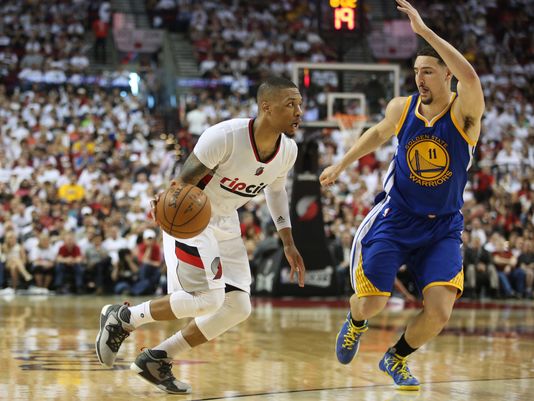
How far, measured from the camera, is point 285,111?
584 centimetres

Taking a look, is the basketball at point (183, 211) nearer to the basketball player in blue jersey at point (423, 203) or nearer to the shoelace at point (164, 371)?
the shoelace at point (164, 371)

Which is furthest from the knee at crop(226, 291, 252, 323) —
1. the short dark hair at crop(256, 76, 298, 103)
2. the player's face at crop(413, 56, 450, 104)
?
the player's face at crop(413, 56, 450, 104)

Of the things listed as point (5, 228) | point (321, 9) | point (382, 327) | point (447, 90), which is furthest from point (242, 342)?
point (5, 228)

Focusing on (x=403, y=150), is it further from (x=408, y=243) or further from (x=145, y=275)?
(x=145, y=275)

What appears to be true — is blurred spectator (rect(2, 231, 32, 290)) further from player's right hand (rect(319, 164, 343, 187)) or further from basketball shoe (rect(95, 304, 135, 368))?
player's right hand (rect(319, 164, 343, 187))

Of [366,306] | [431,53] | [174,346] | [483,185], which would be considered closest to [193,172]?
[174,346]

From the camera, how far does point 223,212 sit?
609cm

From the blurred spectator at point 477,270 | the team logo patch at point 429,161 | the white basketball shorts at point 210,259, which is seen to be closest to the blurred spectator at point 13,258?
the blurred spectator at point 477,270

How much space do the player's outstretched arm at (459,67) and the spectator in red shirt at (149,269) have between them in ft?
33.7

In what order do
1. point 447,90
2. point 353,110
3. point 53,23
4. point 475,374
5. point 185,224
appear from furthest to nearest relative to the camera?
point 53,23, point 353,110, point 475,374, point 447,90, point 185,224

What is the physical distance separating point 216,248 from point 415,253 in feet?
4.11

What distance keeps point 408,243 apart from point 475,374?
1367 mm

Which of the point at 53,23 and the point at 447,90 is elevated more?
the point at 53,23

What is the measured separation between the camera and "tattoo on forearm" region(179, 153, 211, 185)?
18.8ft
